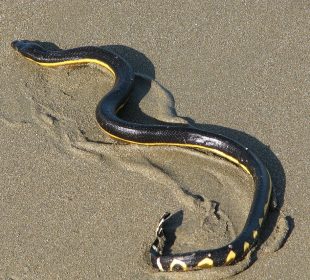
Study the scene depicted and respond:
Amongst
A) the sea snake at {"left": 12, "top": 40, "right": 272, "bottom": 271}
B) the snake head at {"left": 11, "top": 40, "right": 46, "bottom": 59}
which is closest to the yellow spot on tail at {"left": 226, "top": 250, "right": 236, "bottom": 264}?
the sea snake at {"left": 12, "top": 40, "right": 272, "bottom": 271}

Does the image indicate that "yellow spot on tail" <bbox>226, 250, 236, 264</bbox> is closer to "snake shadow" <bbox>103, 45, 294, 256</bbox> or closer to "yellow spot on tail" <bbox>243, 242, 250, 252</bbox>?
"yellow spot on tail" <bbox>243, 242, 250, 252</bbox>

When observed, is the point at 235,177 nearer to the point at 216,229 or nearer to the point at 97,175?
the point at 216,229

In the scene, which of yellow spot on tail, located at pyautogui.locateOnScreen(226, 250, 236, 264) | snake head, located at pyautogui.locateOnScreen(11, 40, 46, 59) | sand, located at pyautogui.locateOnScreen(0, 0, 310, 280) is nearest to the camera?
yellow spot on tail, located at pyautogui.locateOnScreen(226, 250, 236, 264)

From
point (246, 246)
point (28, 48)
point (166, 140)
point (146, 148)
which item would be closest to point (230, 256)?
point (246, 246)

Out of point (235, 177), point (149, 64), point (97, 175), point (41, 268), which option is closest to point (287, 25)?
point (149, 64)

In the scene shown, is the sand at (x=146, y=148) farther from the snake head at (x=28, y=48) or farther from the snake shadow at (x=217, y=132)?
the snake head at (x=28, y=48)

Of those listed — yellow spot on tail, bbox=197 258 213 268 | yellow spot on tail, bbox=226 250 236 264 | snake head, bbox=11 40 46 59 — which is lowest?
snake head, bbox=11 40 46 59

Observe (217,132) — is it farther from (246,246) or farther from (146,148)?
(246,246)
